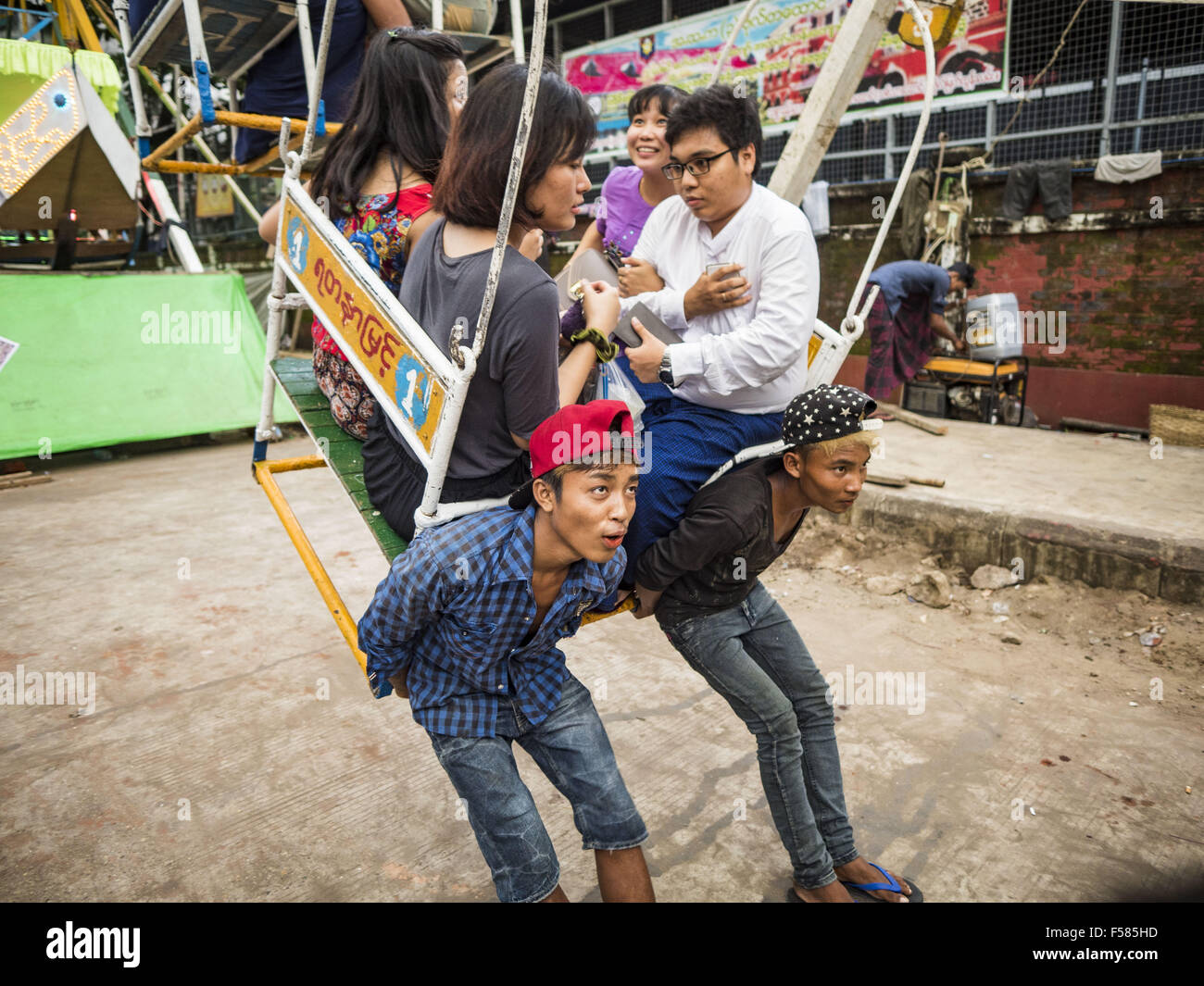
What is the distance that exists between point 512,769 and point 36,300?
21.4 ft

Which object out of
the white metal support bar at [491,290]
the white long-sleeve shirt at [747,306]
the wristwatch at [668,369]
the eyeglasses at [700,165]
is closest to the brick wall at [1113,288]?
the white long-sleeve shirt at [747,306]

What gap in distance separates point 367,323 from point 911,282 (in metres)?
6.72

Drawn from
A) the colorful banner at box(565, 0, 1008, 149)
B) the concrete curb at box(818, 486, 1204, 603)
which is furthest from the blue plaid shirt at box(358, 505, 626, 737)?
the colorful banner at box(565, 0, 1008, 149)

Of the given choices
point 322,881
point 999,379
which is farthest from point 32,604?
point 999,379

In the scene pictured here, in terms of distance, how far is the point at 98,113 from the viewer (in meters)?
6.57

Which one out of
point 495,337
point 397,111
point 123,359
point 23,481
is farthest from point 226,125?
point 123,359

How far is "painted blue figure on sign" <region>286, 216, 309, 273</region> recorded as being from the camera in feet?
7.26

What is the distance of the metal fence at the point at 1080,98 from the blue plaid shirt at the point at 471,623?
742cm

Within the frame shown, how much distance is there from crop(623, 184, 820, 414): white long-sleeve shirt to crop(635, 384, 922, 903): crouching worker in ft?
0.44

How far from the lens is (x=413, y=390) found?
1760 mm

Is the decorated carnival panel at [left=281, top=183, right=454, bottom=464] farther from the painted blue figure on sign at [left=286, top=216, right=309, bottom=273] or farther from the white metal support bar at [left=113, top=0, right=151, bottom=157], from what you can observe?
the white metal support bar at [left=113, top=0, right=151, bottom=157]

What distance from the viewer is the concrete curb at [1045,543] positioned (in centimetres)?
401

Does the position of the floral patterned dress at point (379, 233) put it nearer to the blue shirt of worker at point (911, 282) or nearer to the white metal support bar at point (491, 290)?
the white metal support bar at point (491, 290)
